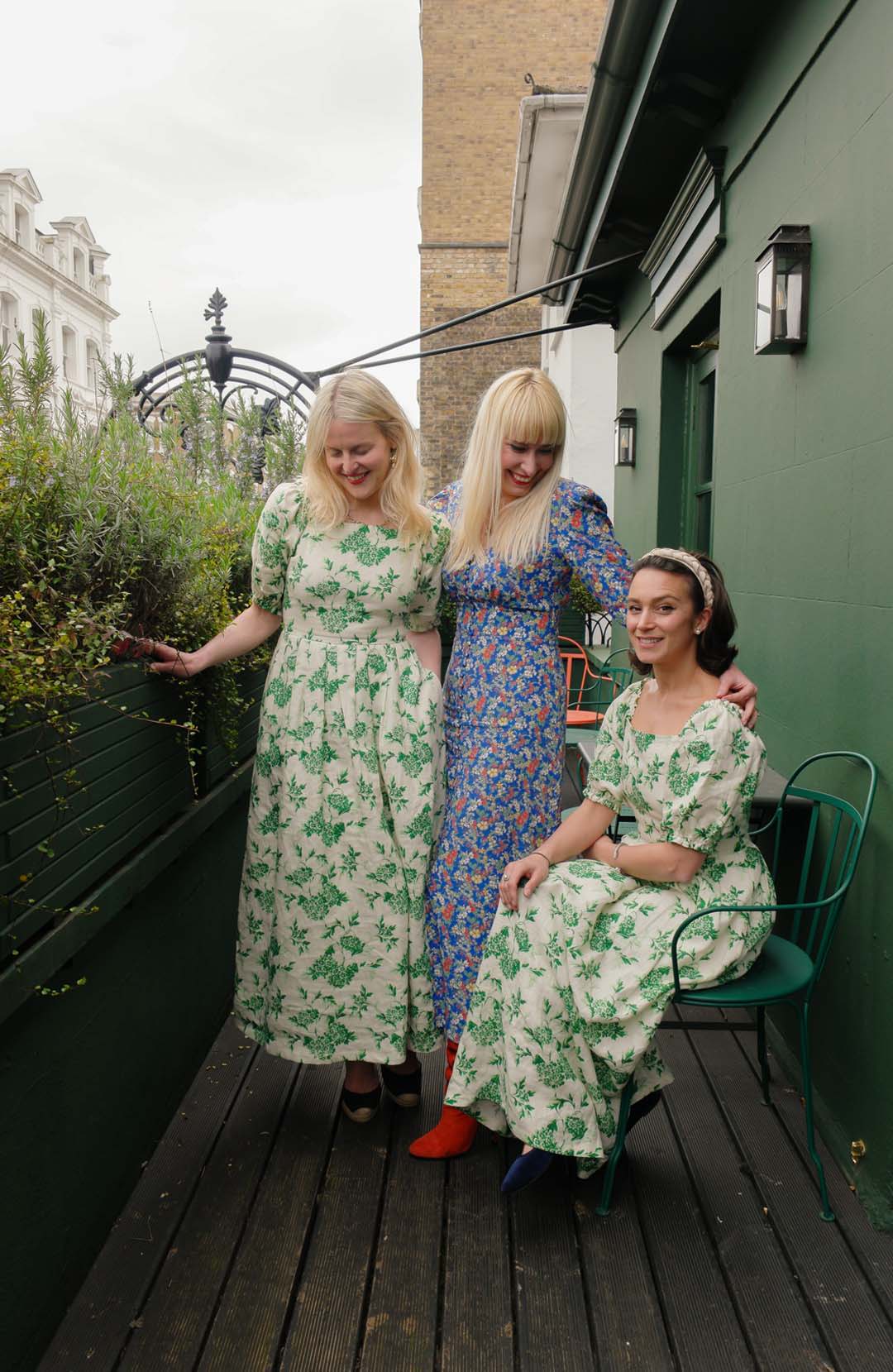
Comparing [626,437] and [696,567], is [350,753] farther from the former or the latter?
[626,437]

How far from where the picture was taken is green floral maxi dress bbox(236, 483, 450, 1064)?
7.66 feet

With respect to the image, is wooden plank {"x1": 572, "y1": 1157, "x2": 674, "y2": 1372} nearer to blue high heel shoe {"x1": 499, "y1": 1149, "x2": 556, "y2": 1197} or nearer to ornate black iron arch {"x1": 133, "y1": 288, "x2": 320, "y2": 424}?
blue high heel shoe {"x1": 499, "y1": 1149, "x2": 556, "y2": 1197}

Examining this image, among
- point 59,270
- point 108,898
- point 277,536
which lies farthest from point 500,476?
point 59,270

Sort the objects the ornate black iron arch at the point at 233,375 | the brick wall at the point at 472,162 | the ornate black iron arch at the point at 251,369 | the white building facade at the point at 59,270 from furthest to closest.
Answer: the white building facade at the point at 59,270
the brick wall at the point at 472,162
the ornate black iron arch at the point at 233,375
the ornate black iron arch at the point at 251,369

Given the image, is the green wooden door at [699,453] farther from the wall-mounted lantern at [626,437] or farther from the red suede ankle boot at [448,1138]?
the red suede ankle boot at [448,1138]

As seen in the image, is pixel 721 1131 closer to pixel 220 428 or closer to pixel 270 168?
pixel 220 428

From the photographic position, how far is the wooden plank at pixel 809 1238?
1.72 m

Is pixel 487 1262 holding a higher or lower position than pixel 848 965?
lower

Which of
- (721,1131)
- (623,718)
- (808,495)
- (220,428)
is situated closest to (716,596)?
(623,718)

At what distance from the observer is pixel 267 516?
237 cm

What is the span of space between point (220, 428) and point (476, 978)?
2.72 m

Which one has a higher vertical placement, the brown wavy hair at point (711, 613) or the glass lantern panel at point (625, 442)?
the glass lantern panel at point (625, 442)

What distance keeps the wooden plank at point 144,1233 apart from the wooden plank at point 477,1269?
0.56 m

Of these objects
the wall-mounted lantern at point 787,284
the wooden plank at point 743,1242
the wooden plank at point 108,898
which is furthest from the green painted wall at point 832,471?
the wooden plank at point 108,898
